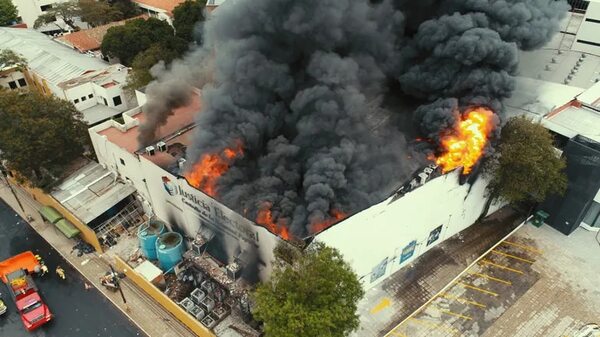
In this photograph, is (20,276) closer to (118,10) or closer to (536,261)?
(536,261)

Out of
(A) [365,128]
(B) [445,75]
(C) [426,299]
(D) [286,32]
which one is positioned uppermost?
(D) [286,32]

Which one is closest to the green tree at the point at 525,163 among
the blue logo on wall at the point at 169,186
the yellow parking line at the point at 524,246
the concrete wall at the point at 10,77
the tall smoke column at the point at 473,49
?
the tall smoke column at the point at 473,49

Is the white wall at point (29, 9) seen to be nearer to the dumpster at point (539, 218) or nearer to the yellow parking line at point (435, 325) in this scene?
the yellow parking line at point (435, 325)

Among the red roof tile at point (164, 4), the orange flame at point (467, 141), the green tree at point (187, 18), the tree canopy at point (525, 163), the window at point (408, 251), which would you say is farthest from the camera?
the red roof tile at point (164, 4)

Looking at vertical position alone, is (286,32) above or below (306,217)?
above

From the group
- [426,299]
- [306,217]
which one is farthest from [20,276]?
[426,299]

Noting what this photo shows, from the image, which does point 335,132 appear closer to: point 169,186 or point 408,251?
point 408,251

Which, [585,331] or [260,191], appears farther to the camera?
[260,191]
